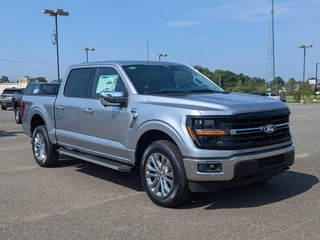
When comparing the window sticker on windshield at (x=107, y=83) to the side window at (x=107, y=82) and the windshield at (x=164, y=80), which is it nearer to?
the side window at (x=107, y=82)

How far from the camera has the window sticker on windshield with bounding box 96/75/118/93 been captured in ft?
20.4

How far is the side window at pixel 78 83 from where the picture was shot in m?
6.80

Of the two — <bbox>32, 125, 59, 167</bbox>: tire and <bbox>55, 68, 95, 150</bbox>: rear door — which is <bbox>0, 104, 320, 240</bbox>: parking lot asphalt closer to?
<bbox>32, 125, 59, 167</bbox>: tire

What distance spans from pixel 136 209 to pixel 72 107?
2492 mm

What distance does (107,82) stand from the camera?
6.36m

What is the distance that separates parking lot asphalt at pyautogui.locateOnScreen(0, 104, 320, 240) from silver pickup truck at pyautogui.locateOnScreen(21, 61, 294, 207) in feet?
1.20

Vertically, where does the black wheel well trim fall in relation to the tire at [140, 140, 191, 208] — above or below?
above

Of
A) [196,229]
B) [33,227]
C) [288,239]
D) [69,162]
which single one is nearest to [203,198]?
[196,229]

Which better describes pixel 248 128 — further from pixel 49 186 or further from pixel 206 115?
pixel 49 186

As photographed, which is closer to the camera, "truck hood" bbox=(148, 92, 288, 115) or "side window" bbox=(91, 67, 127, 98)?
"truck hood" bbox=(148, 92, 288, 115)

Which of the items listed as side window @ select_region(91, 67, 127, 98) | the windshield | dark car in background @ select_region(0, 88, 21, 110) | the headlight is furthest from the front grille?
dark car in background @ select_region(0, 88, 21, 110)

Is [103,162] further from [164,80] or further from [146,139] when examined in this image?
[164,80]

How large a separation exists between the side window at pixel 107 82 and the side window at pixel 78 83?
0.25 meters

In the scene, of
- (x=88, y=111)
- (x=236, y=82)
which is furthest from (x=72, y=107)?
(x=236, y=82)
